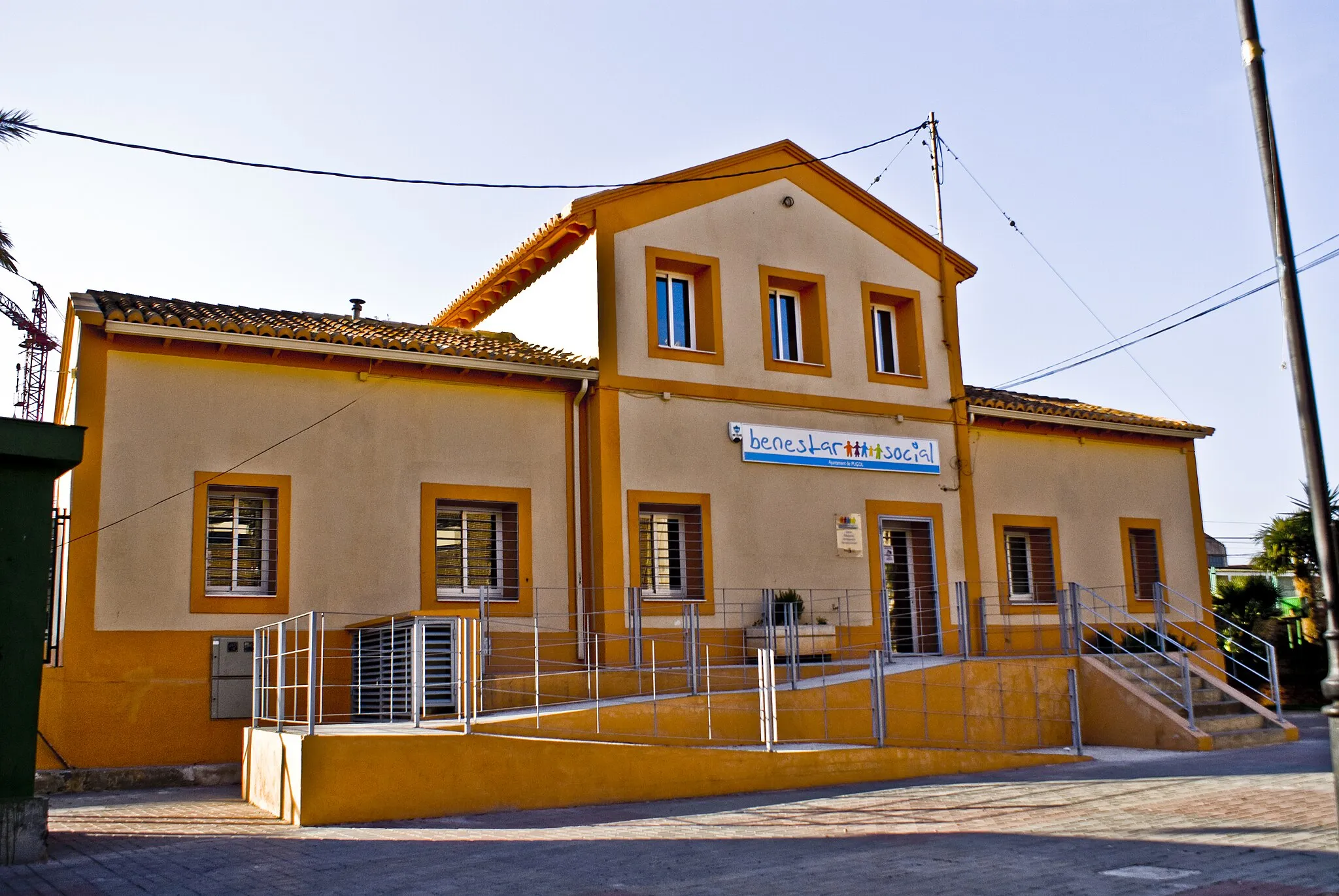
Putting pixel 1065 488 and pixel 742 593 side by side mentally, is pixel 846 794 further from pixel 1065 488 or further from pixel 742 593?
pixel 1065 488

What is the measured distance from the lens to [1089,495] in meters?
19.7

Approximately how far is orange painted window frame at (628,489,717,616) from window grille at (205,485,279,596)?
4.39 m

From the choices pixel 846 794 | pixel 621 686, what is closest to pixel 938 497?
pixel 621 686

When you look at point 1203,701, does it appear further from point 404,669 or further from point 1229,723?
point 404,669

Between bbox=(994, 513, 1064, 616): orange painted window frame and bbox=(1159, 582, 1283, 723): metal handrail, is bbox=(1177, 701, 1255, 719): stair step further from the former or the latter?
bbox=(994, 513, 1064, 616): orange painted window frame

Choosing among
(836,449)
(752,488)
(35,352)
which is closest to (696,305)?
(752,488)

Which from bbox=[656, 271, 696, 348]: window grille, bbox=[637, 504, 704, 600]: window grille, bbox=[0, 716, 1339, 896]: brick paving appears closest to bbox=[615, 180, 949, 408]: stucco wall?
bbox=[656, 271, 696, 348]: window grille

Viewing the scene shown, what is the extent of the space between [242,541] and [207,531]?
0.42m

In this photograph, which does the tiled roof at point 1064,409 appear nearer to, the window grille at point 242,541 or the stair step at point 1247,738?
the stair step at point 1247,738

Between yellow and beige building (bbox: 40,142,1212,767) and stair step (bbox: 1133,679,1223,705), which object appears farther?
stair step (bbox: 1133,679,1223,705)

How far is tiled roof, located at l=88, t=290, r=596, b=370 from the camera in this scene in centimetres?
1286

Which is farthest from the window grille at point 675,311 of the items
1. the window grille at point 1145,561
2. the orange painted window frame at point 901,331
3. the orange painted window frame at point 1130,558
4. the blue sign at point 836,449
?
the window grille at point 1145,561

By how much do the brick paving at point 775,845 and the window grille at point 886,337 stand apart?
837cm

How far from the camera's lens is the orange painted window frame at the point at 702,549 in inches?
590
